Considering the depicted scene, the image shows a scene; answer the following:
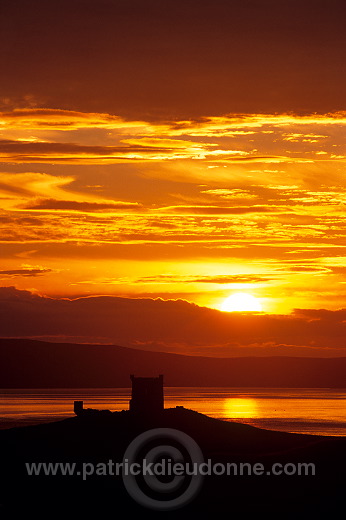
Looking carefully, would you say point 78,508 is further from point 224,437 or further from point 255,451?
point 224,437

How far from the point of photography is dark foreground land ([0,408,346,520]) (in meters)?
30.8

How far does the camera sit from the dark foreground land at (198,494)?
30.8 meters

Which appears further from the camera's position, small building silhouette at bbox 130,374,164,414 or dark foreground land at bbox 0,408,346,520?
small building silhouette at bbox 130,374,164,414

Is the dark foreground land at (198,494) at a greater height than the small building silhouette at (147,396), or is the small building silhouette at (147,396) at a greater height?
the small building silhouette at (147,396)

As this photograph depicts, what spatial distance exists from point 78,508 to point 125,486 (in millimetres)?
3161

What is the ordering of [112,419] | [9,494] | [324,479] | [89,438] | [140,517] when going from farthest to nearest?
[112,419] → [89,438] → [324,479] → [9,494] → [140,517]

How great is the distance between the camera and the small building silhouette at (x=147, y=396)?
53844mm

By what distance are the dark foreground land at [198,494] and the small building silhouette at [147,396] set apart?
941 mm

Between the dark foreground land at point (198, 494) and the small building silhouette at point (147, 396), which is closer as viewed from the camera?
the dark foreground land at point (198, 494)

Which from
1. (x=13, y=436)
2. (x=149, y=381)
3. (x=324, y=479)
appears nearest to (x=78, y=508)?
(x=324, y=479)

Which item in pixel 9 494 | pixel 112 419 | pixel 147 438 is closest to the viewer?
pixel 9 494

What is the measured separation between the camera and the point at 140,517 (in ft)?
98.8

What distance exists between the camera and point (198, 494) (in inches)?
1307

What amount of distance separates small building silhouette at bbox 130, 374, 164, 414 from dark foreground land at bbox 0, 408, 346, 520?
37.0 inches
